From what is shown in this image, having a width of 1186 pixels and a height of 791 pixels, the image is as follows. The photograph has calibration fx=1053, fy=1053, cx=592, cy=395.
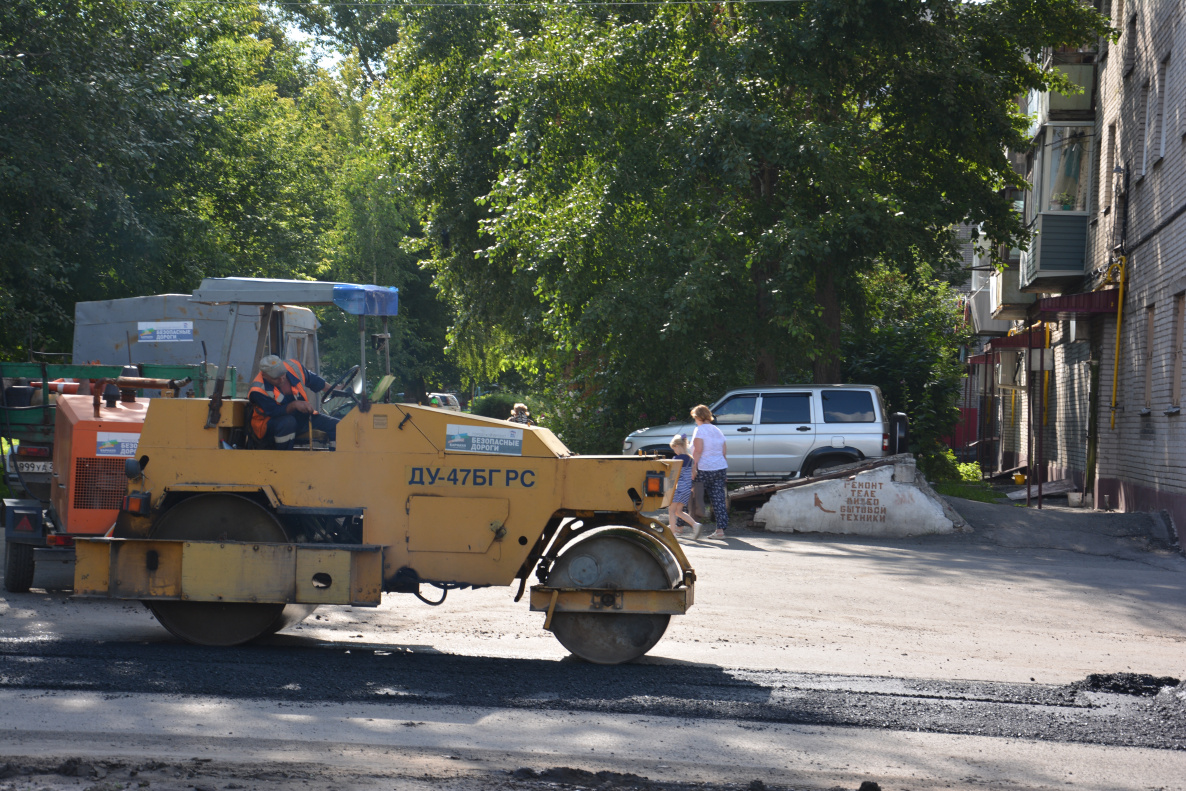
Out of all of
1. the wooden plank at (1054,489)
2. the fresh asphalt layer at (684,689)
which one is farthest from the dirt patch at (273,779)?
the wooden plank at (1054,489)

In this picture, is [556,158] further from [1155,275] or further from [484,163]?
[1155,275]

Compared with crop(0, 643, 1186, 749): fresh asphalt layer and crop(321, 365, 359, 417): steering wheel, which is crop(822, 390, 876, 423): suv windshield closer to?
crop(0, 643, 1186, 749): fresh asphalt layer

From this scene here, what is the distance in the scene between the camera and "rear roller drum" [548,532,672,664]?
23.4ft

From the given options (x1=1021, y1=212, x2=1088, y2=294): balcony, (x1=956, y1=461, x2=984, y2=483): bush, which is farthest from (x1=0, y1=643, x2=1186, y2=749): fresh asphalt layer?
(x1=956, y1=461, x2=984, y2=483): bush

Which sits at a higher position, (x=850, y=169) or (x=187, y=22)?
(x=187, y=22)

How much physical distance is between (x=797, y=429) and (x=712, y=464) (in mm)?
2971

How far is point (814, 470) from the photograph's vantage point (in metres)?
17.5

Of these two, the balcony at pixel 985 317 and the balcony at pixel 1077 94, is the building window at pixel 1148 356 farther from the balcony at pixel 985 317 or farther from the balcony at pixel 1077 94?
the balcony at pixel 985 317

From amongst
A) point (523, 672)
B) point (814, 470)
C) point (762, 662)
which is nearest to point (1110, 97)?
point (814, 470)

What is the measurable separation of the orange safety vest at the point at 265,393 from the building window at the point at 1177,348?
41.5ft

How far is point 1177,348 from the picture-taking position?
15.3 meters

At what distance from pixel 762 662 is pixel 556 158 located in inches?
553

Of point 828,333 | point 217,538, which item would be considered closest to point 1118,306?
point 828,333

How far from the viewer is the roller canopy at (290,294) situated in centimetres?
744
